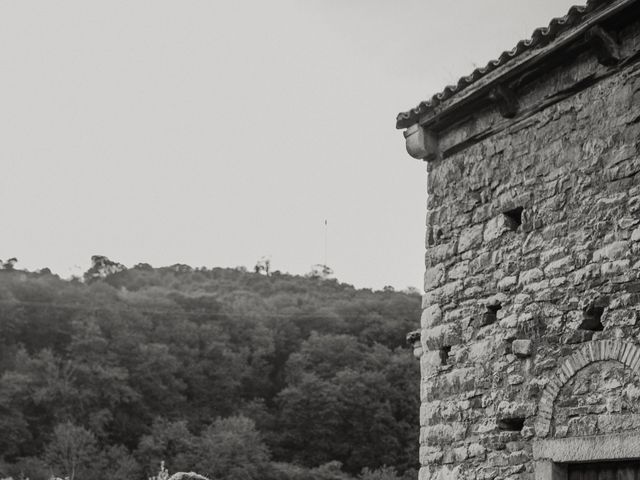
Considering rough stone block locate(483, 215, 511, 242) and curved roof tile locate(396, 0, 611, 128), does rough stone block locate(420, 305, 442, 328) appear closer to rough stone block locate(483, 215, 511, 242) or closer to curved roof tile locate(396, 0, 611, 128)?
rough stone block locate(483, 215, 511, 242)

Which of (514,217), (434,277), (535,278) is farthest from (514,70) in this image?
(434,277)

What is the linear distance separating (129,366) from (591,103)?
3955 centimetres

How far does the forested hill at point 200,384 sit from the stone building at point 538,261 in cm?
3141

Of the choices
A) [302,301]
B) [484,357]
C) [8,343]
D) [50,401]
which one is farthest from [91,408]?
[484,357]

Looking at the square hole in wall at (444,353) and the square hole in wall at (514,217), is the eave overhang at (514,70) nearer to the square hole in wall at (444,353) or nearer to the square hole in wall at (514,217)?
the square hole in wall at (514,217)

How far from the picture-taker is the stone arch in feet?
18.8

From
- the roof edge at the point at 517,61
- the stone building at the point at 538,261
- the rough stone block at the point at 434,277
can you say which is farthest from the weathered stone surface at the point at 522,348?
the roof edge at the point at 517,61

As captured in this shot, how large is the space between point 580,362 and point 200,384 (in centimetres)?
4073

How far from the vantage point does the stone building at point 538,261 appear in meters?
5.92

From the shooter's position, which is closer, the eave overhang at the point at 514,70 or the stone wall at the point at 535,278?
the stone wall at the point at 535,278

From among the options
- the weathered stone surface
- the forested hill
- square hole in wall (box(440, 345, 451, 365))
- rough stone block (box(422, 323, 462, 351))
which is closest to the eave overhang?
rough stone block (box(422, 323, 462, 351))

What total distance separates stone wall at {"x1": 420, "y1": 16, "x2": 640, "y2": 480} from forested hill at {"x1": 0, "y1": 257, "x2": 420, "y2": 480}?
31.4 m

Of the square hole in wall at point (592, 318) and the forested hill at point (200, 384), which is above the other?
the forested hill at point (200, 384)

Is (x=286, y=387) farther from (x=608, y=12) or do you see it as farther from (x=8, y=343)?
(x=608, y=12)
